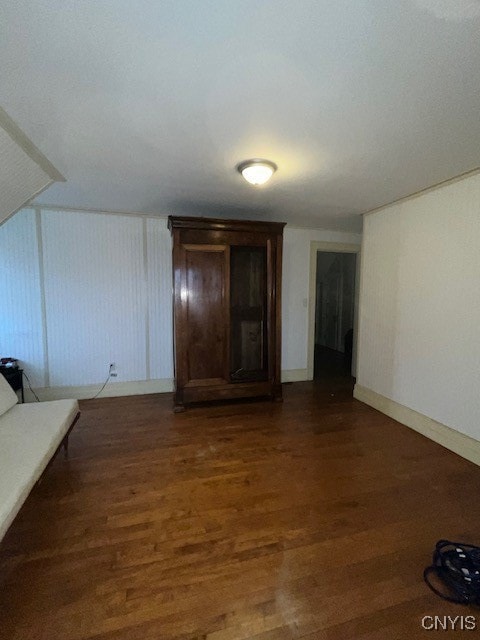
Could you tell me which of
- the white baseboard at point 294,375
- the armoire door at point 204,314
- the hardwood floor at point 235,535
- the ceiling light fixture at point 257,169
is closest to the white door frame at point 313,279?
the white baseboard at point 294,375

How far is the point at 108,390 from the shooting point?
3797 mm

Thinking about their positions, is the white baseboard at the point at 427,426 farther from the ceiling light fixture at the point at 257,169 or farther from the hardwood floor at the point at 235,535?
the ceiling light fixture at the point at 257,169

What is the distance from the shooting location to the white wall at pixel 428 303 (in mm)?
2420

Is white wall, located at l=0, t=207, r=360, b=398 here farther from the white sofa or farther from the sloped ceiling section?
the white sofa

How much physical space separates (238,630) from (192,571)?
342 mm

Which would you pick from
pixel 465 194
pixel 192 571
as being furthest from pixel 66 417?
pixel 465 194

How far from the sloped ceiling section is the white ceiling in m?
0.08

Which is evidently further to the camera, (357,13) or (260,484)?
(260,484)

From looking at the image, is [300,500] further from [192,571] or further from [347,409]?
[347,409]

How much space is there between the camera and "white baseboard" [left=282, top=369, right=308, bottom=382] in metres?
4.54

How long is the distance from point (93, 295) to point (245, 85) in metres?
3.04

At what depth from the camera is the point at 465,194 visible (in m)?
2.43

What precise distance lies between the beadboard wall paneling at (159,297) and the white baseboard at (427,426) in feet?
8.57

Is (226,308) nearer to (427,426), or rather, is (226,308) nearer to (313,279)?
(313,279)
